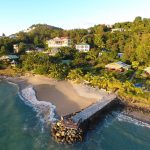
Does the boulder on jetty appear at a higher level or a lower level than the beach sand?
higher

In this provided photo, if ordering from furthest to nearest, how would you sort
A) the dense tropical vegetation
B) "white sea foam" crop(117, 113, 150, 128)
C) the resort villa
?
the resort villa, the dense tropical vegetation, "white sea foam" crop(117, 113, 150, 128)

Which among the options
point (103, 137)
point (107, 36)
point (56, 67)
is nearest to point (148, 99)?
Result: point (103, 137)

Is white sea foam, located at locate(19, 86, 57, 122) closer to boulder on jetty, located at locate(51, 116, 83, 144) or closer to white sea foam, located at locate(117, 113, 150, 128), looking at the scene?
boulder on jetty, located at locate(51, 116, 83, 144)

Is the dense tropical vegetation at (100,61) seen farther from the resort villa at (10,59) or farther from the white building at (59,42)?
the white building at (59,42)

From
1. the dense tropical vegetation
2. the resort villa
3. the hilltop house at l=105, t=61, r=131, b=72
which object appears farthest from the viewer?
the resort villa

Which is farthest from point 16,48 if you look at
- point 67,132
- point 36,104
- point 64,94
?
point 67,132

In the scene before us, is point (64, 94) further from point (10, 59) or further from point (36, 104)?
point (10, 59)

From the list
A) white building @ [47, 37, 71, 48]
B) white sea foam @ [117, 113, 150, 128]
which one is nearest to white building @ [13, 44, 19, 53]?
white building @ [47, 37, 71, 48]
